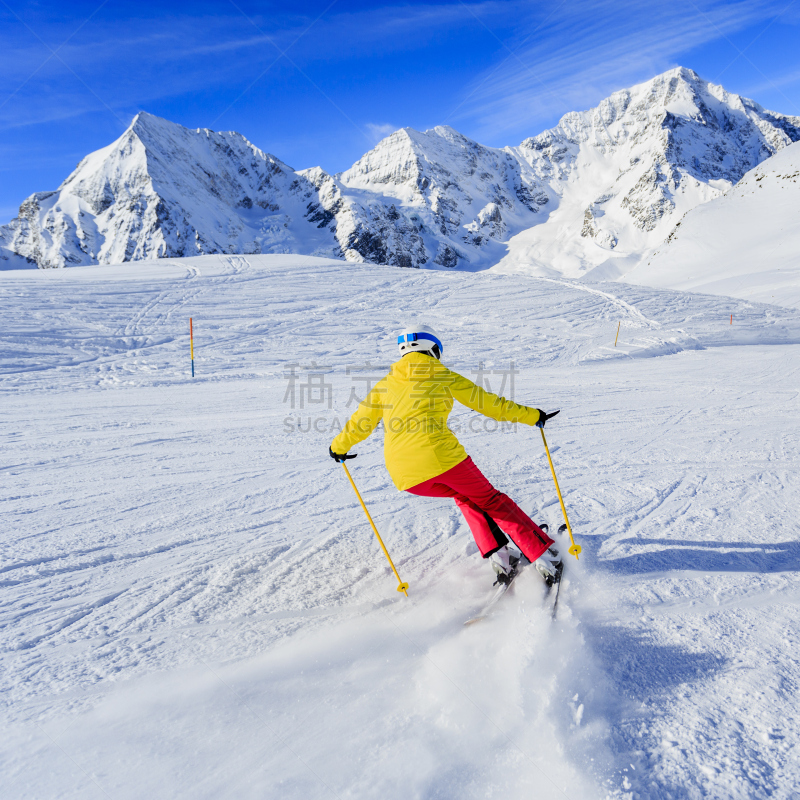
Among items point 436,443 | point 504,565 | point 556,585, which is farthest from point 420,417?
point 556,585

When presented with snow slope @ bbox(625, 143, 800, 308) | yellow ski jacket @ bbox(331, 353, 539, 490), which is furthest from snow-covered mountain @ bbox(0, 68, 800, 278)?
yellow ski jacket @ bbox(331, 353, 539, 490)

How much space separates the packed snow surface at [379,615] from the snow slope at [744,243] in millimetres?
28940

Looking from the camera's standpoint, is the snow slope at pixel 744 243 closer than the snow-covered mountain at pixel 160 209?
Yes

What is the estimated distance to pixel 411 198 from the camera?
169 m

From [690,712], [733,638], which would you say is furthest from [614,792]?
[733,638]

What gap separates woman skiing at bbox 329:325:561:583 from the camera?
2.72 metres

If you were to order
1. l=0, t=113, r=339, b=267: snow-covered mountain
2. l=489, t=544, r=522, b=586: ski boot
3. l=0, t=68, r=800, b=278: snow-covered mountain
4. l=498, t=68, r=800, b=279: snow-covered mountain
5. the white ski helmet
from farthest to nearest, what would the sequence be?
1. l=498, t=68, r=800, b=279: snow-covered mountain
2. l=0, t=68, r=800, b=278: snow-covered mountain
3. l=0, t=113, r=339, b=267: snow-covered mountain
4. l=489, t=544, r=522, b=586: ski boot
5. the white ski helmet

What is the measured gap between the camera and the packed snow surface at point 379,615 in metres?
1.88

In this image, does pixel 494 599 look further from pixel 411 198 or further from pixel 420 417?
pixel 411 198

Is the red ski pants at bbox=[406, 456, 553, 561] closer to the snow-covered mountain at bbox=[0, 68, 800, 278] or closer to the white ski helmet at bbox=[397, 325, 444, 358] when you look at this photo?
the white ski helmet at bbox=[397, 325, 444, 358]

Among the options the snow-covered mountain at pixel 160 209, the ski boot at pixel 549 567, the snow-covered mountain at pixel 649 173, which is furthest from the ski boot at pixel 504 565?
the snow-covered mountain at pixel 160 209

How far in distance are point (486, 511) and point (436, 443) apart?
529mm

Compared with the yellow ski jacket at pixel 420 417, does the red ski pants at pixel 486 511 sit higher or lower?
lower

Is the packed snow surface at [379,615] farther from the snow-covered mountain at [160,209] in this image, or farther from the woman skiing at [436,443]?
the snow-covered mountain at [160,209]
